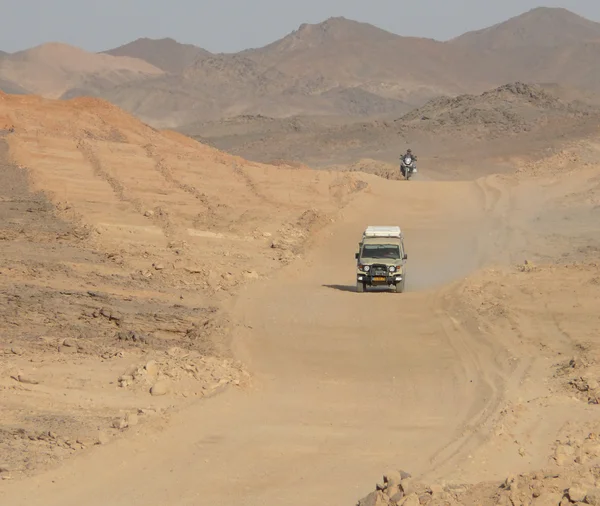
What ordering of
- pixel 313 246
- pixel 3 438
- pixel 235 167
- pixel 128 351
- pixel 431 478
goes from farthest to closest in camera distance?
1. pixel 235 167
2. pixel 313 246
3. pixel 128 351
4. pixel 3 438
5. pixel 431 478

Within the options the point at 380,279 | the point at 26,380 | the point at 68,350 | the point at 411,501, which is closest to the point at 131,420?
the point at 26,380

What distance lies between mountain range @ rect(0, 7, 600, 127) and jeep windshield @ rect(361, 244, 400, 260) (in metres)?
111

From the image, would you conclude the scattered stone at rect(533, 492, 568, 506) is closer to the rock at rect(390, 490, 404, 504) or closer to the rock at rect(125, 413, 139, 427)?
the rock at rect(390, 490, 404, 504)

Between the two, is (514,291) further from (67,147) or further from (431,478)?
(67,147)

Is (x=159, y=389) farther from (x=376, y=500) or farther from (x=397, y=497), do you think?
(x=397, y=497)

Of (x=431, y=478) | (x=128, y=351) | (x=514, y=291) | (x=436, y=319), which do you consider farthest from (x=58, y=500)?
(x=514, y=291)

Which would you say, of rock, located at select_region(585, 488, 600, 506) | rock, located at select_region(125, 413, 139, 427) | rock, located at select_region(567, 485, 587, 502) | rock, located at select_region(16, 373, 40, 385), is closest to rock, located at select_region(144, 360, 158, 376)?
rock, located at select_region(16, 373, 40, 385)

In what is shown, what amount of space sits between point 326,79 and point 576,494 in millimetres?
165441

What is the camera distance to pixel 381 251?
30297 mm

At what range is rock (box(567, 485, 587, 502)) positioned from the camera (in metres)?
11.3

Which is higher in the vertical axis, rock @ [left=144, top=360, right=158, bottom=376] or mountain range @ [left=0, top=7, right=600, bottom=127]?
mountain range @ [left=0, top=7, right=600, bottom=127]

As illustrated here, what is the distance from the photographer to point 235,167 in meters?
46.1

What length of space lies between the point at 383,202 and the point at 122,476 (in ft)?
105

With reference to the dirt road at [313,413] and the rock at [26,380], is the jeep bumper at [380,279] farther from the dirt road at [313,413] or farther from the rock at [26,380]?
the rock at [26,380]
